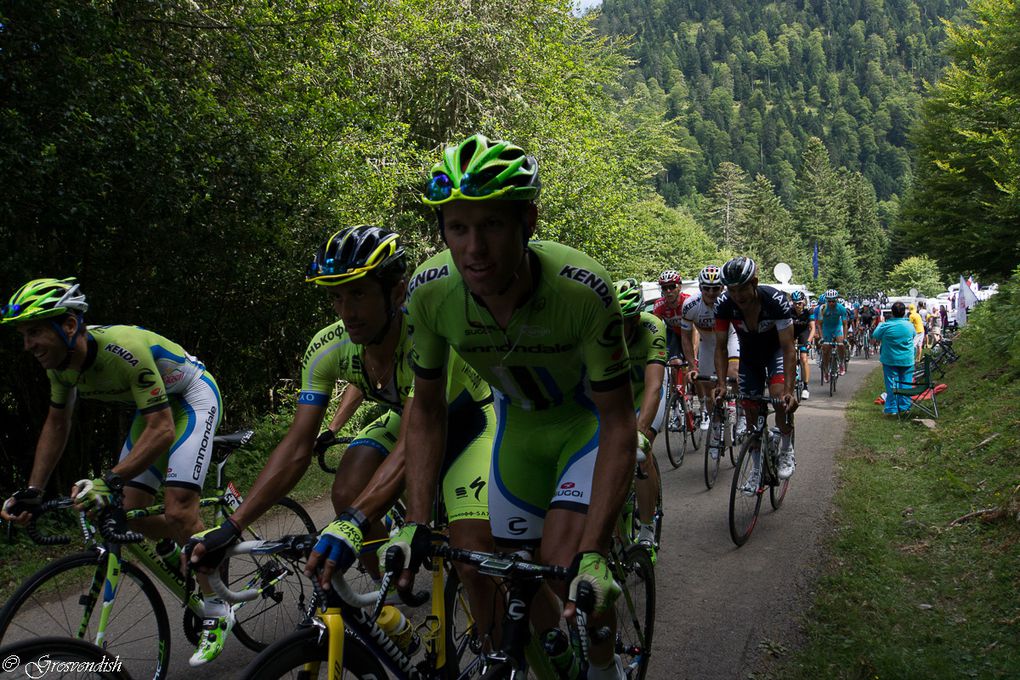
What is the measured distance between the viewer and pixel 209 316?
36.3 ft

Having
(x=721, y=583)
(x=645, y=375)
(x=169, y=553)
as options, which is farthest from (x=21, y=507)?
(x=721, y=583)

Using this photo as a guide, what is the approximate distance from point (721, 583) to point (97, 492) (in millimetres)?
→ 4474

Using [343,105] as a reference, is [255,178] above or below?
below

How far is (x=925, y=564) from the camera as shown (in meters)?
6.75

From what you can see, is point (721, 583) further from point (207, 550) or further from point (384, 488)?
point (207, 550)

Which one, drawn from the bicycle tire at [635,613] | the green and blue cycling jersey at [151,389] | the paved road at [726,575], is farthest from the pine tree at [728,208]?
the bicycle tire at [635,613]

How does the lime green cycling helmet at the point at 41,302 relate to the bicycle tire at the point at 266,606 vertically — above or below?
above

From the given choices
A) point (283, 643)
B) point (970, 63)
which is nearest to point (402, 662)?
point (283, 643)

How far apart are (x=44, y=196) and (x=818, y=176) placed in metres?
120

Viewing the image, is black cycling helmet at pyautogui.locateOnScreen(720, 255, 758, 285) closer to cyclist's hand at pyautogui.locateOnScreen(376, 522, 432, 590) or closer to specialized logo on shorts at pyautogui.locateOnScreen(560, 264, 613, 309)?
specialized logo on shorts at pyautogui.locateOnScreen(560, 264, 613, 309)

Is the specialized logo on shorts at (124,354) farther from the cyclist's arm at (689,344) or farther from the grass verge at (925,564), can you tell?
the cyclist's arm at (689,344)

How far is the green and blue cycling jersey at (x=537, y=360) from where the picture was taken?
116 inches

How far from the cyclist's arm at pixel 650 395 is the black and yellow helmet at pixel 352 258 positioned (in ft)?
9.12

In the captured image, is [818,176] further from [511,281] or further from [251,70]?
[511,281]
